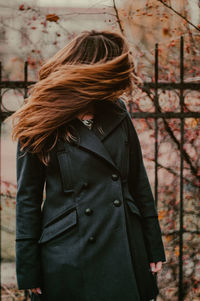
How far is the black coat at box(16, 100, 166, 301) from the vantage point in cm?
184

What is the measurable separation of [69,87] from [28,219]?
699 mm

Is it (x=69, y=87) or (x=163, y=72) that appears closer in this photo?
(x=69, y=87)

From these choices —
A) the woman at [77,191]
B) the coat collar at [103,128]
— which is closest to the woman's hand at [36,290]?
the woman at [77,191]

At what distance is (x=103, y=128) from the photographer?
1.98 m

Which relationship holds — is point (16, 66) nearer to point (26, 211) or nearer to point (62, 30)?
point (62, 30)

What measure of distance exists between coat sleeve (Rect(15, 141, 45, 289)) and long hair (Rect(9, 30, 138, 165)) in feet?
0.25

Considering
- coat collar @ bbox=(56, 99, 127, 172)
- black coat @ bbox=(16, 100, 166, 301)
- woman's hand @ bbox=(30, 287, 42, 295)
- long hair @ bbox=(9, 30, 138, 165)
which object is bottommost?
woman's hand @ bbox=(30, 287, 42, 295)

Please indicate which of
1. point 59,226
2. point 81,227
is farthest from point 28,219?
point 81,227

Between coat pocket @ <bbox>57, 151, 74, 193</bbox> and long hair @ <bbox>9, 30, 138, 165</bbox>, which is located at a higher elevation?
long hair @ <bbox>9, 30, 138, 165</bbox>

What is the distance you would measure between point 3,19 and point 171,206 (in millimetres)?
2726

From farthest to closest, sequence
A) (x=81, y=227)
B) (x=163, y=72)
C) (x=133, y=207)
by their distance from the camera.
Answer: (x=163, y=72)
(x=133, y=207)
(x=81, y=227)

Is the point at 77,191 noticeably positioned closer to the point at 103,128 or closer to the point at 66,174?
the point at 66,174

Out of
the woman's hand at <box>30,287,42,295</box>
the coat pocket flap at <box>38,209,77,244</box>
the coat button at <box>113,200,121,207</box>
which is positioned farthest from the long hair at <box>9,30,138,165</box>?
the woman's hand at <box>30,287,42,295</box>

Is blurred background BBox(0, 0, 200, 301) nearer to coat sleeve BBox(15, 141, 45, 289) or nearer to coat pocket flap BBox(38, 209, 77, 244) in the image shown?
coat sleeve BBox(15, 141, 45, 289)
